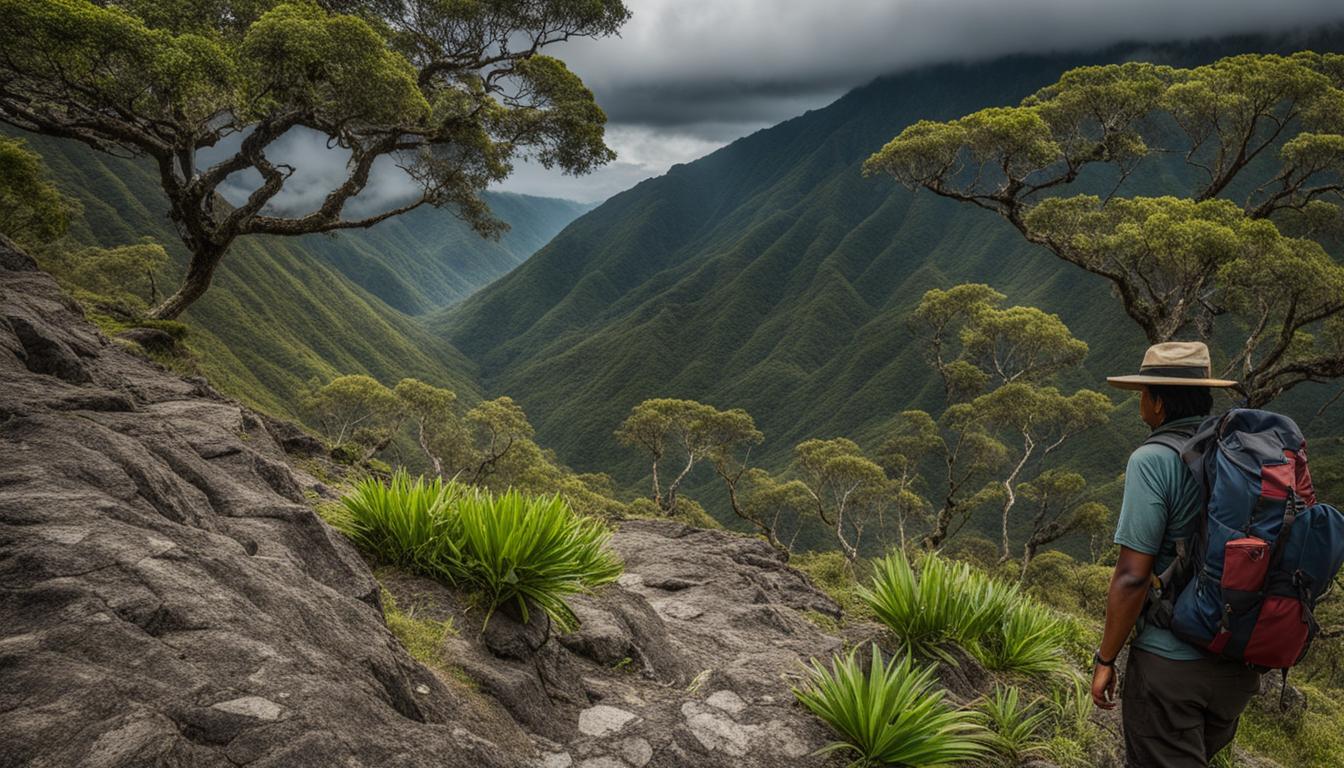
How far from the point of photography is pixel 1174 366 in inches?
148

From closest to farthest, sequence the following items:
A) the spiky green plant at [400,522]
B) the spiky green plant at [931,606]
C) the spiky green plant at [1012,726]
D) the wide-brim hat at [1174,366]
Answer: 1. the wide-brim hat at [1174,366]
2. the spiky green plant at [1012,726]
3. the spiky green plant at [400,522]
4. the spiky green plant at [931,606]

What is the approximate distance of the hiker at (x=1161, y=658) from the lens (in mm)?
3314

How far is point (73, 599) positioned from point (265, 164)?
14664 millimetres

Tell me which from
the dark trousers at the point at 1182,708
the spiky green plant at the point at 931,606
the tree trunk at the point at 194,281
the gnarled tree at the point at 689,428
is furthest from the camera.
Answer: the gnarled tree at the point at 689,428

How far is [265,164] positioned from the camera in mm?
14625

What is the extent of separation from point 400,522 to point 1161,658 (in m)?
5.14

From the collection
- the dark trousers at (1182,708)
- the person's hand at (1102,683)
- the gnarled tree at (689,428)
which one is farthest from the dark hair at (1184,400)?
the gnarled tree at (689,428)

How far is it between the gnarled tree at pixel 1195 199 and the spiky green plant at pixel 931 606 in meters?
12.3

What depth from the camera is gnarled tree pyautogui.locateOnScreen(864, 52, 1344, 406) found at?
14.1m

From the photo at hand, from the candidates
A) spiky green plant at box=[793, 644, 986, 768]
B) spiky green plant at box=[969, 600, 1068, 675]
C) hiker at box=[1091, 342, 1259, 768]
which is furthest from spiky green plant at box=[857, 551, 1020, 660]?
hiker at box=[1091, 342, 1259, 768]

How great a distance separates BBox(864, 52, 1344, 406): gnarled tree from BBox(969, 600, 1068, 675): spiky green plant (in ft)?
38.6

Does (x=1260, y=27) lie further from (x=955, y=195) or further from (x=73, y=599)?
(x=73, y=599)

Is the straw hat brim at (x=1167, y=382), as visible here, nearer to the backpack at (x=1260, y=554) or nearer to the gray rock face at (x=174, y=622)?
the backpack at (x=1260, y=554)

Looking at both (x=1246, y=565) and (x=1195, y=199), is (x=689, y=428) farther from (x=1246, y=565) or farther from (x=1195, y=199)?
(x=1246, y=565)
